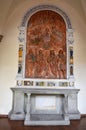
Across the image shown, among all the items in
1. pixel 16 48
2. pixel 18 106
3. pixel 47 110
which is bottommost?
pixel 47 110

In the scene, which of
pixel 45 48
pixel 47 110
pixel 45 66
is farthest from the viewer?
pixel 45 48

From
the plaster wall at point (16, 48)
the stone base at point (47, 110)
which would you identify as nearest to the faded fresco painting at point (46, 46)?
the plaster wall at point (16, 48)

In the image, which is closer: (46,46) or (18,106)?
(18,106)

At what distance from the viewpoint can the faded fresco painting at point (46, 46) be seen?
275 inches

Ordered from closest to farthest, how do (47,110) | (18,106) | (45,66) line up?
(18,106) < (47,110) < (45,66)

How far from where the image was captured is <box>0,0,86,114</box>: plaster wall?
22.5ft

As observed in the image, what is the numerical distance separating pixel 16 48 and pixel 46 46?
4.00 feet

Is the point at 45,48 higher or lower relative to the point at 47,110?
higher

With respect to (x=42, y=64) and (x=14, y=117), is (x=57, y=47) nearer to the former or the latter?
(x=42, y=64)

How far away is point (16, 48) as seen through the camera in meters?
7.05

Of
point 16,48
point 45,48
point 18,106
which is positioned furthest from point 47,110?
point 16,48

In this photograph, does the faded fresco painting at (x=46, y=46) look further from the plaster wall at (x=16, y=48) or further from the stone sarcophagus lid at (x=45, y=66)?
the plaster wall at (x=16, y=48)

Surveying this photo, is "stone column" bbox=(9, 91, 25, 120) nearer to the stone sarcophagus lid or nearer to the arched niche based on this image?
the stone sarcophagus lid

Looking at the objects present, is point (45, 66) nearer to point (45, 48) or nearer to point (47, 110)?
point (45, 48)
